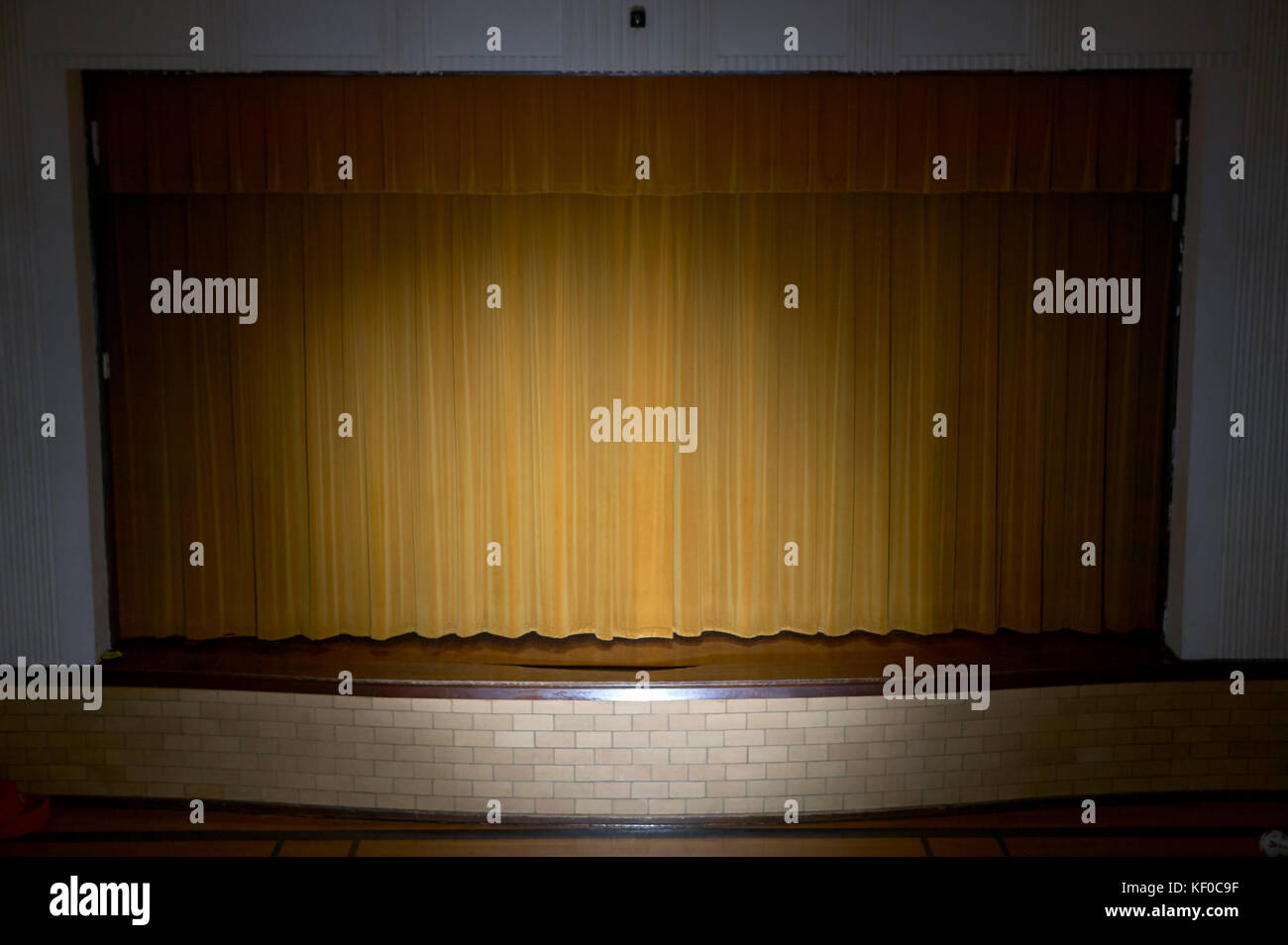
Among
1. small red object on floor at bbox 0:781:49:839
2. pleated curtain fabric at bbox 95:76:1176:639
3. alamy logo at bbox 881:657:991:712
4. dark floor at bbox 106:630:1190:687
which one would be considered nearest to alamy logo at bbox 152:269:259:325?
pleated curtain fabric at bbox 95:76:1176:639

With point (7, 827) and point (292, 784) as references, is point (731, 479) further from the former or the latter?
point (7, 827)

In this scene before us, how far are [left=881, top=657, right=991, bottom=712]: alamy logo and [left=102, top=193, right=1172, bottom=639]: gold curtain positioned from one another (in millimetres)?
587

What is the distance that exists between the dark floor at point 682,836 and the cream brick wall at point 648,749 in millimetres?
99

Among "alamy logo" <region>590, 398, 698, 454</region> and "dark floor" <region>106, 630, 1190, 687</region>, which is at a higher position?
"alamy logo" <region>590, 398, 698, 454</region>

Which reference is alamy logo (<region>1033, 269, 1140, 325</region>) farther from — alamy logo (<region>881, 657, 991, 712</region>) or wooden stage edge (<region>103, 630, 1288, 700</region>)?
alamy logo (<region>881, 657, 991, 712</region>)

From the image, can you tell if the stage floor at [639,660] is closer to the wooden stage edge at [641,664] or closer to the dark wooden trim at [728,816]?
the wooden stage edge at [641,664]

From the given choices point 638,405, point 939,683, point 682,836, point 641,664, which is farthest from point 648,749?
point 638,405

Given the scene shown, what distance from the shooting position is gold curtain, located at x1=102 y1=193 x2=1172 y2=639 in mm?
5969

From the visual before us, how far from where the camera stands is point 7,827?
17.5 feet

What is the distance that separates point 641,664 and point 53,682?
9.73ft

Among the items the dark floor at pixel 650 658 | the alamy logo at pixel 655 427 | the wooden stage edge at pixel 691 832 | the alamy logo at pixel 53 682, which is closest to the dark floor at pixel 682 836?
the wooden stage edge at pixel 691 832

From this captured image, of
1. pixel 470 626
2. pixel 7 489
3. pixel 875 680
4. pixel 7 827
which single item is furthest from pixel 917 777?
pixel 7 489

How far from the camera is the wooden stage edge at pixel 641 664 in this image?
5.46m

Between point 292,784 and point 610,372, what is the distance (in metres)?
2.68
